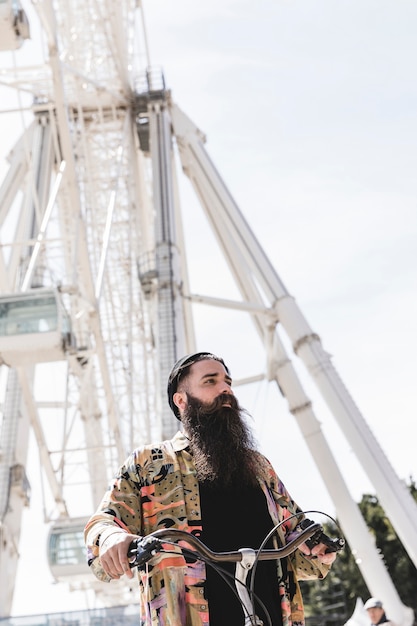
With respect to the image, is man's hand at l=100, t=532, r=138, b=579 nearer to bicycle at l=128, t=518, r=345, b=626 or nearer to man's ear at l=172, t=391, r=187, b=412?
bicycle at l=128, t=518, r=345, b=626

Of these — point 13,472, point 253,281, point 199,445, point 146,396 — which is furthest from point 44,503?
point 199,445

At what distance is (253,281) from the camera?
78.3 feet

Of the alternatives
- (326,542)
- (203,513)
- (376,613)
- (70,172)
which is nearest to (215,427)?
(203,513)

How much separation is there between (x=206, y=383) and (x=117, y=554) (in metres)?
0.88

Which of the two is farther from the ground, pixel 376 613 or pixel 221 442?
pixel 376 613

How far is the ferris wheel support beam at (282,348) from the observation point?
59.9 ft

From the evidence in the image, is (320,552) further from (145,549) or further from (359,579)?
(359,579)

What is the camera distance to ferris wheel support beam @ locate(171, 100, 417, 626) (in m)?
18.3

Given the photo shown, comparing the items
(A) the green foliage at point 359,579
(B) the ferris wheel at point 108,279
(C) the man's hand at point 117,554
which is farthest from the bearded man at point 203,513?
(A) the green foliage at point 359,579

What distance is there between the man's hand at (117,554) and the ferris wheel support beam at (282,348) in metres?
16.0

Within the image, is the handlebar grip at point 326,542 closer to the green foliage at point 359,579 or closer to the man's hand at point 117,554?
the man's hand at point 117,554

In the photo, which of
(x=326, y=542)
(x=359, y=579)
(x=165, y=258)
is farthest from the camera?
(x=359, y=579)

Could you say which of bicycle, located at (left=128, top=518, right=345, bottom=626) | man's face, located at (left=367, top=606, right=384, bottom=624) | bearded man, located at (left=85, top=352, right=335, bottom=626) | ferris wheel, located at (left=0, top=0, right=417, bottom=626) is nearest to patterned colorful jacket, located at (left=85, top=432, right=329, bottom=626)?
bearded man, located at (left=85, top=352, right=335, bottom=626)

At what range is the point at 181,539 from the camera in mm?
2588
